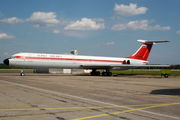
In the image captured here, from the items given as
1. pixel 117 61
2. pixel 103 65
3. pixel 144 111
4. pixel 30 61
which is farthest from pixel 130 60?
pixel 144 111

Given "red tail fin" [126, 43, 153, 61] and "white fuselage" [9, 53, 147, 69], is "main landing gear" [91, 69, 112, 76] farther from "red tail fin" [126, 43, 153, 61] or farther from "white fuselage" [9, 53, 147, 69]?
"red tail fin" [126, 43, 153, 61]

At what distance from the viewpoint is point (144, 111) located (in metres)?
7.01

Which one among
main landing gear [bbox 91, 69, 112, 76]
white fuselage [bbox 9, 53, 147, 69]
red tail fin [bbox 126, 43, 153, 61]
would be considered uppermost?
red tail fin [bbox 126, 43, 153, 61]

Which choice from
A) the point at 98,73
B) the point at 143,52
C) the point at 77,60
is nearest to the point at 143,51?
the point at 143,52

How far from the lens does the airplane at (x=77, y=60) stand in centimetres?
3127

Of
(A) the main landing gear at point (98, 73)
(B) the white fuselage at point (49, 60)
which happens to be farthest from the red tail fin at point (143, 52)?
(B) the white fuselage at point (49, 60)

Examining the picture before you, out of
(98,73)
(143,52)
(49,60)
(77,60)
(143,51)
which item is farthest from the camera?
(143,52)

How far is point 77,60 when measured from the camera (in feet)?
120

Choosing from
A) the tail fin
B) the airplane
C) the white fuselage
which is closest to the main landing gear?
the airplane

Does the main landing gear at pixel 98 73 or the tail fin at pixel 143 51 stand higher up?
the tail fin at pixel 143 51

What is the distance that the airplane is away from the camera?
103 ft

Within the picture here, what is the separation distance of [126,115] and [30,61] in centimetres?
2756

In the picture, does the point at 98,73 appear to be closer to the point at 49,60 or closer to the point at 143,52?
the point at 143,52

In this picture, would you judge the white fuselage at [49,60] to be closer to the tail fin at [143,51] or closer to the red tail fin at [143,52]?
the red tail fin at [143,52]
